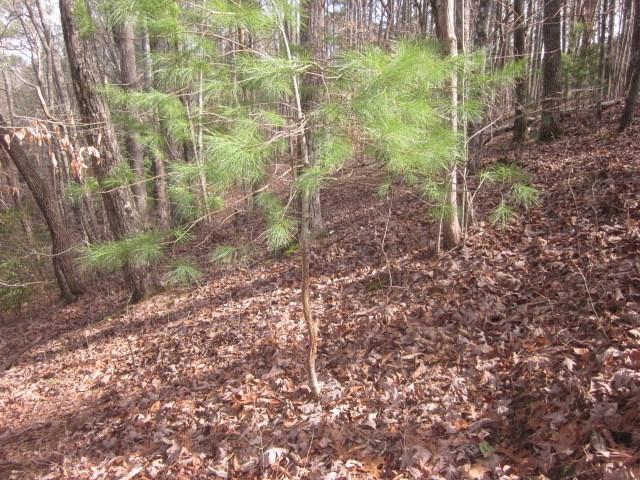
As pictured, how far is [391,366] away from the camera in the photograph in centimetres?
381

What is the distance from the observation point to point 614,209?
4598 mm

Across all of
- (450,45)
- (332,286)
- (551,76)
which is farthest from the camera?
(551,76)

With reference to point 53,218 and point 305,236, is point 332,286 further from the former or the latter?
point 53,218

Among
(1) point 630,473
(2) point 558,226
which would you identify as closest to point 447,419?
(1) point 630,473

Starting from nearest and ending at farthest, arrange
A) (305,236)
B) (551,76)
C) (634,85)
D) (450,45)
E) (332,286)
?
(305,236) < (450,45) < (332,286) < (634,85) < (551,76)

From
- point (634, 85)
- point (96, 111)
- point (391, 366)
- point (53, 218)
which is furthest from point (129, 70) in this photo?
point (634, 85)

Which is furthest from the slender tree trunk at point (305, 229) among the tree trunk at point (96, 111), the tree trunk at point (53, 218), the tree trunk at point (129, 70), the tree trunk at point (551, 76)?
the tree trunk at point (551, 76)

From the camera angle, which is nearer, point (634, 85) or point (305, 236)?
point (305, 236)

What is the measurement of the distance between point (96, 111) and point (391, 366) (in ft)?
17.7

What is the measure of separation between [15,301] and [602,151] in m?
13.0

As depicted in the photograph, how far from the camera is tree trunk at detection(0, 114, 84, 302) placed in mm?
7777

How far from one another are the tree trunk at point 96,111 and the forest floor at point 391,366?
1639mm

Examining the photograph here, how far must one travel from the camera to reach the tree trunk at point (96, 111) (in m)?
5.61

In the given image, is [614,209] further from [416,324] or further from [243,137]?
[243,137]
